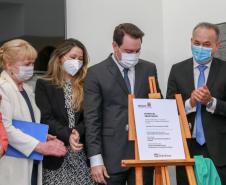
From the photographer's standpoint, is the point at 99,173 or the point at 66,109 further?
the point at 66,109

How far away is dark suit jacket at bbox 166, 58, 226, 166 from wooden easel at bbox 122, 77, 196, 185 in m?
0.18

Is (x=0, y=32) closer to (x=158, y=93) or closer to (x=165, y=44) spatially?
(x=158, y=93)

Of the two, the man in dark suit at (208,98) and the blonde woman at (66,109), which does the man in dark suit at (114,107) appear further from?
the man in dark suit at (208,98)

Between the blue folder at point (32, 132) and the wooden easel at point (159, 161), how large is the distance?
1.67ft

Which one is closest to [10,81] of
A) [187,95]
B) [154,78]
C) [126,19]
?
[154,78]

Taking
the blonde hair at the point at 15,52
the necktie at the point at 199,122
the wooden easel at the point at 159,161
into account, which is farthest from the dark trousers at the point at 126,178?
the blonde hair at the point at 15,52

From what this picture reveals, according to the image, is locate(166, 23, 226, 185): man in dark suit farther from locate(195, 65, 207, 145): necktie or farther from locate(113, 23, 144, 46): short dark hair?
locate(113, 23, 144, 46): short dark hair

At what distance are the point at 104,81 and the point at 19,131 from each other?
1.88 ft

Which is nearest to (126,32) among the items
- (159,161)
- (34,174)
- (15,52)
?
(15,52)

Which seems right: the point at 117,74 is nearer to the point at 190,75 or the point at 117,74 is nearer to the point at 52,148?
the point at 190,75

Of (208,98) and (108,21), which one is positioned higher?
(108,21)

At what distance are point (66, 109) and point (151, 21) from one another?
1551mm

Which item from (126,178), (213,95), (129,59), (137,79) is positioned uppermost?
(129,59)

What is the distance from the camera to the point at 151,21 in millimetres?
3977
